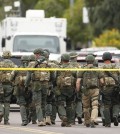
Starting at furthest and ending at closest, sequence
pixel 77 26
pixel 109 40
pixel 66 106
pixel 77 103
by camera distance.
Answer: pixel 77 26, pixel 109 40, pixel 77 103, pixel 66 106

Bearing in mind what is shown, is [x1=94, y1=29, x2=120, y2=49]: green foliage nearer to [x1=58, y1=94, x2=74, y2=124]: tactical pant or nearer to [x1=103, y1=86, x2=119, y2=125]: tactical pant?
[x1=58, y1=94, x2=74, y2=124]: tactical pant

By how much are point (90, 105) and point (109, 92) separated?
55 centimetres

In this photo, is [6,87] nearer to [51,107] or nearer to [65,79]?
[51,107]

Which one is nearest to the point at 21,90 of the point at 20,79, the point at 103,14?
the point at 20,79

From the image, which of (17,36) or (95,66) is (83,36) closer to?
(17,36)

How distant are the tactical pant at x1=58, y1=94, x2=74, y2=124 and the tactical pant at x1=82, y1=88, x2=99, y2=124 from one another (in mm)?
437

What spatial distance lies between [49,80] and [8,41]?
13910 mm

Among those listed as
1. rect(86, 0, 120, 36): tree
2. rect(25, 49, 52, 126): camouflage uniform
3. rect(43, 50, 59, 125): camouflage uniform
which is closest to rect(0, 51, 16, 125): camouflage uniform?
rect(25, 49, 52, 126): camouflage uniform

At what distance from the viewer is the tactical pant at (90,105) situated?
→ 21.0 m

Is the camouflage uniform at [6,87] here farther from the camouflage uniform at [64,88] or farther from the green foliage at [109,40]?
the green foliage at [109,40]

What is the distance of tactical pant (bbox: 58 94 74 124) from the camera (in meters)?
21.4

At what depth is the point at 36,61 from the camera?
21.0 m

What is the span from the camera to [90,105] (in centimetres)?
2128

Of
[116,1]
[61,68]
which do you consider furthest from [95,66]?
[116,1]
